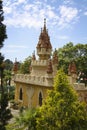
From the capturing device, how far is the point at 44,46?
1566 inches

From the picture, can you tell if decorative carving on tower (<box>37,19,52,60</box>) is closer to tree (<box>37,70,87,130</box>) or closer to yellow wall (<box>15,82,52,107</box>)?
yellow wall (<box>15,82,52,107</box>)

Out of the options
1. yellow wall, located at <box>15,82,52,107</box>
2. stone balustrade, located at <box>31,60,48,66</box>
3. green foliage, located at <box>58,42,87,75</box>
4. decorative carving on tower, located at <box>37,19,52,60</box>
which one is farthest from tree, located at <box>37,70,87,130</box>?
green foliage, located at <box>58,42,87,75</box>

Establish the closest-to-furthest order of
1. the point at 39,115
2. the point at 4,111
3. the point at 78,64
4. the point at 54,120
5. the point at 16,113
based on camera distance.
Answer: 1. the point at 4,111
2. the point at 54,120
3. the point at 39,115
4. the point at 16,113
5. the point at 78,64

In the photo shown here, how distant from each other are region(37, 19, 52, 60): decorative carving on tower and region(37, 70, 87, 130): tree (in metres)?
17.3

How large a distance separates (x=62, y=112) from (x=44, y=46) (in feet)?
63.2

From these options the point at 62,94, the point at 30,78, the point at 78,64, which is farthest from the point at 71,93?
the point at 78,64

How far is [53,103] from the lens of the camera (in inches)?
878

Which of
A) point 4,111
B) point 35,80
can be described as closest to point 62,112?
point 4,111

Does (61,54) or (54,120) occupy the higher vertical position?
(61,54)

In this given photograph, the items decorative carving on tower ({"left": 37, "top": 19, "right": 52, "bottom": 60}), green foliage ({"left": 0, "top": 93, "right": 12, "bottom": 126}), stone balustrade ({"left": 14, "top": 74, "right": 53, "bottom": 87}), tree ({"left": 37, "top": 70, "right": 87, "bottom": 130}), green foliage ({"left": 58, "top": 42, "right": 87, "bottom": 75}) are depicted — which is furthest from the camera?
green foliage ({"left": 58, "top": 42, "right": 87, "bottom": 75})

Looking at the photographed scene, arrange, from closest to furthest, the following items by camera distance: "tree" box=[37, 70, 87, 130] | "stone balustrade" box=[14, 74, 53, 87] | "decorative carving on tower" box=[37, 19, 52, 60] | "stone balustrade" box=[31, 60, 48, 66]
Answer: "tree" box=[37, 70, 87, 130] < "stone balustrade" box=[14, 74, 53, 87] < "stone balustrade" box=[31, 60, 48, 66] < "decorative carving on tower" box=[37, 19, 52, 60]

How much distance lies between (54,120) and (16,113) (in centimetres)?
1637

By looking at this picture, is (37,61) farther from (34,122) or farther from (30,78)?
(34,122)

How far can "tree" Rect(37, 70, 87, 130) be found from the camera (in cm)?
2166
